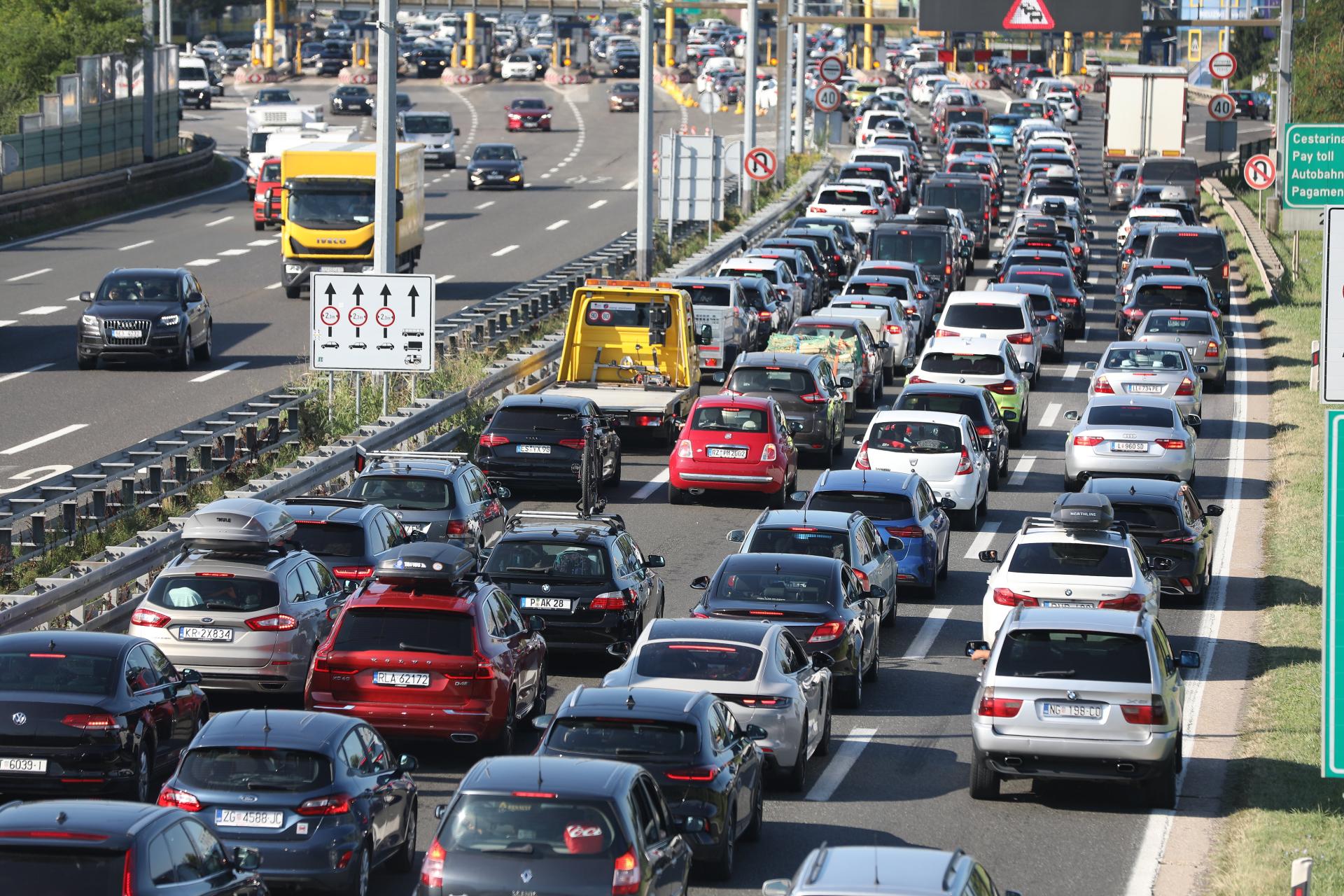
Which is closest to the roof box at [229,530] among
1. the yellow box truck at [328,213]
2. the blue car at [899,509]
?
the blue car at [899,509]

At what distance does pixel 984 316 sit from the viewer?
134ft

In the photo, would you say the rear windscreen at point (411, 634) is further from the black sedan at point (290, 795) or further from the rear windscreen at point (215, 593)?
the black sedan at point (290, 795)

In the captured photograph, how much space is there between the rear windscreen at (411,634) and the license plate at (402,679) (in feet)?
0.61

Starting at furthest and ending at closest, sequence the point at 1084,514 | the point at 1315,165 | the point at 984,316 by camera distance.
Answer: the point at 984,316, the point at 1315,165, the point at 1084,514

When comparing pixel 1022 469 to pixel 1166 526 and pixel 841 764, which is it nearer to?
pixel 1166 526

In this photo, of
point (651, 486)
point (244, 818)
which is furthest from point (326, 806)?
point (651, 486)

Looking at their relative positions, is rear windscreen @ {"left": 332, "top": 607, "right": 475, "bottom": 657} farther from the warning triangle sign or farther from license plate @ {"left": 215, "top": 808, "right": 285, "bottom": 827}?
the warning triangle sign

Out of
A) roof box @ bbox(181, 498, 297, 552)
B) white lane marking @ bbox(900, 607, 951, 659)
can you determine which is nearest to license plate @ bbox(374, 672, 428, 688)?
roof box @ bbox(181, 498, 297, 552)

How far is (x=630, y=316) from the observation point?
34.7 meters

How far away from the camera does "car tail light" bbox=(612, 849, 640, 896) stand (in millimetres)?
12492

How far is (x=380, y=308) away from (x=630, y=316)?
504 cm

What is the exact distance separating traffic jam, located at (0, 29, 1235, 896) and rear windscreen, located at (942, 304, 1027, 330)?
0.07 meters

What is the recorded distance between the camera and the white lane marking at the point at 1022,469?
34094mm

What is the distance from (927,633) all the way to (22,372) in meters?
19.8
